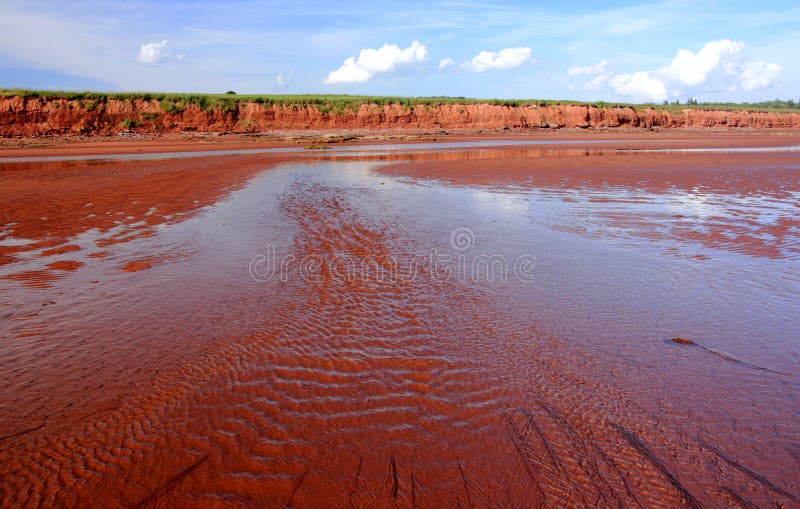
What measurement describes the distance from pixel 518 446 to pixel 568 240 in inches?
211

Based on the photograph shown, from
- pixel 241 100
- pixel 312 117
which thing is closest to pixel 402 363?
pixel 312 117

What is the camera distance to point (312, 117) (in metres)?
43.8

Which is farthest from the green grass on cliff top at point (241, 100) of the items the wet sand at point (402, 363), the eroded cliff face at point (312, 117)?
the wet sand at point (402, 363)

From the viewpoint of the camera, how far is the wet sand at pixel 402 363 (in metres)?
2.55

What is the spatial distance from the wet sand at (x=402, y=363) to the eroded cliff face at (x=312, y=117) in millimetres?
33527

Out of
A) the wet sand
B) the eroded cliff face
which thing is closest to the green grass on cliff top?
the eroded cliff face

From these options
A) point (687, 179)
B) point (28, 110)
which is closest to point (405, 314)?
point (687, 179)

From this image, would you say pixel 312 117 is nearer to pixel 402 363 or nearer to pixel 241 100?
pixel 241 100

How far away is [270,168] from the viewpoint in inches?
727

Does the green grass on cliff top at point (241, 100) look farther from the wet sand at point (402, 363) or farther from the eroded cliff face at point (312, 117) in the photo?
the wet sand at point (402, 363)

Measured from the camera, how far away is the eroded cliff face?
3459 cm

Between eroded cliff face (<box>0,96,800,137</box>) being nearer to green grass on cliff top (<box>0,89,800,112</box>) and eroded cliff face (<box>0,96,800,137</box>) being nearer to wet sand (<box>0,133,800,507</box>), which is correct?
green grass on cliff top (<box>0,89,800,112</box>)

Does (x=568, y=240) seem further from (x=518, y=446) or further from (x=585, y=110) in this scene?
(x=585, y=110)

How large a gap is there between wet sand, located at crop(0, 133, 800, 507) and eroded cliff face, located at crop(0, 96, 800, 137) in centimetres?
3353
